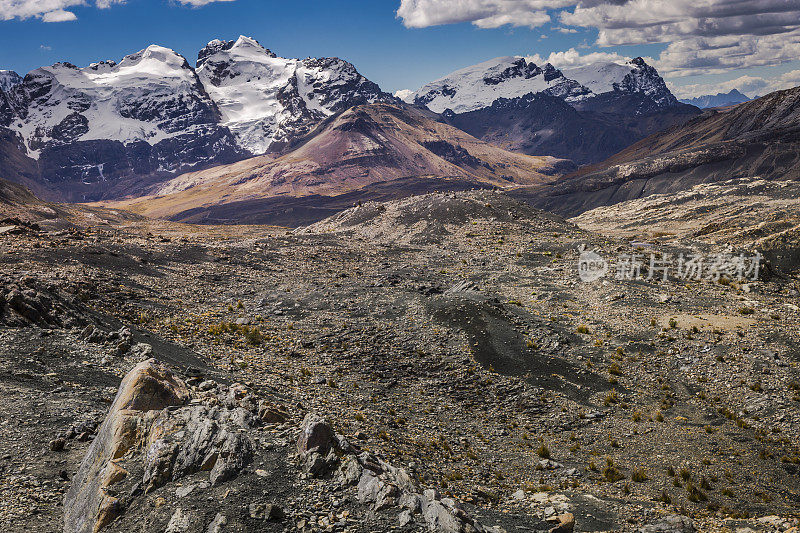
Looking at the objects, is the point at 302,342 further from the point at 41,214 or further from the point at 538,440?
the point at 41,214

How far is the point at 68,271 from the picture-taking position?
40219 millimetres

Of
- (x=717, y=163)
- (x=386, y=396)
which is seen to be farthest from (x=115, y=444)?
(x=717, y=163)

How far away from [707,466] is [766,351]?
12.8 m

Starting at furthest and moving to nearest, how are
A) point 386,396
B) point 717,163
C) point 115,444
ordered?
point 717,163 → point 386,396 → point 115,444

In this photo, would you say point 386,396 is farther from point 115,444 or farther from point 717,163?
point 717,163

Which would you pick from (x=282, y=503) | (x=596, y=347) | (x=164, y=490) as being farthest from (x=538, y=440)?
(x=164, y=490)

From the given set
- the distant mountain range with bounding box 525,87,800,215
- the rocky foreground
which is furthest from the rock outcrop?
the distant mountain range with bounding box 525,87,800,215

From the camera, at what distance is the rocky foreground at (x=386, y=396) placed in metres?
14.2

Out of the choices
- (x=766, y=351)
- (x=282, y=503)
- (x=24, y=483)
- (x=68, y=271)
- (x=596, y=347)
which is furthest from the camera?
(x=68, y=271)

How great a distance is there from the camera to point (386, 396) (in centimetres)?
2805

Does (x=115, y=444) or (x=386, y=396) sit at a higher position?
(x=115, y=444)

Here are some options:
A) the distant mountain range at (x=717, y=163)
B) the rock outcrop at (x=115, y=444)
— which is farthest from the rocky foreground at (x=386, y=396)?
the distant mountain range at (x=717, y=163)

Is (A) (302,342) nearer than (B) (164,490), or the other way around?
(B) (164,490)

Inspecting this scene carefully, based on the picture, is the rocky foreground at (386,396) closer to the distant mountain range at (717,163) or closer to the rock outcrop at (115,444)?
the rock outcrop at (115,444)
